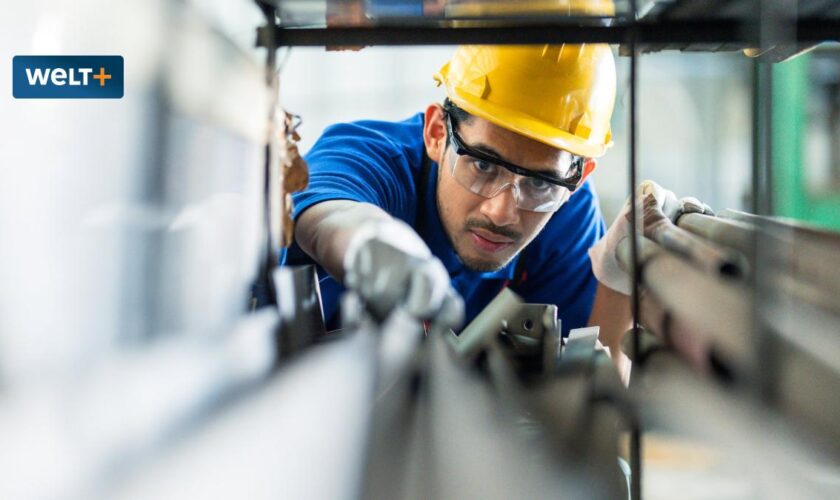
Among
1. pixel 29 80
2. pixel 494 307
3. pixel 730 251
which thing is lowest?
pixel 494 307

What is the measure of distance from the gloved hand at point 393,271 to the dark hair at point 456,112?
25 cm

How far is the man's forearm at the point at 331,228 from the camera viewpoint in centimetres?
117

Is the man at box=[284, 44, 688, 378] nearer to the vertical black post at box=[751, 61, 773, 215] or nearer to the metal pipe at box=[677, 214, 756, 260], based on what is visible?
the metal pipe at box=[677, 214, 756, 260]

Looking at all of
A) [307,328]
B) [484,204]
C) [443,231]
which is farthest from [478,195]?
[307,328]

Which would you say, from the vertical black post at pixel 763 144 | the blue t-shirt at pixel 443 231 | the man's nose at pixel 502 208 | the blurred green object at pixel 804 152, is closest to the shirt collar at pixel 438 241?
the blue t-shirt at pixel 443 231

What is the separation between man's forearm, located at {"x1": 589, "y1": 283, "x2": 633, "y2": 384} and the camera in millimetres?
1439

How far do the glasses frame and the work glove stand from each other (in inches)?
6.2

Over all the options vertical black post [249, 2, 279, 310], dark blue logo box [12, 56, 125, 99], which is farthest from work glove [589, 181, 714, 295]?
dark blue logo box [12, 56, 125, 99]

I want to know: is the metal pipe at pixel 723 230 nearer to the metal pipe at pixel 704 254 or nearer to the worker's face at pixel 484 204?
the metal pipe at pixel 704 254

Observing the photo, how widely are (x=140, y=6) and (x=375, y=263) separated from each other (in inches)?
19.8

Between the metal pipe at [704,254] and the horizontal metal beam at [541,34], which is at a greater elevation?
the horizontal metal beam at [541,34]

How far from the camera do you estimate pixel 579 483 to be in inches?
27.4

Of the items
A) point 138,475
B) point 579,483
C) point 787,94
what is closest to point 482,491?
point 579,483

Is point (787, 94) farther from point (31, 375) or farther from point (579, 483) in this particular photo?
point (31, 375)
